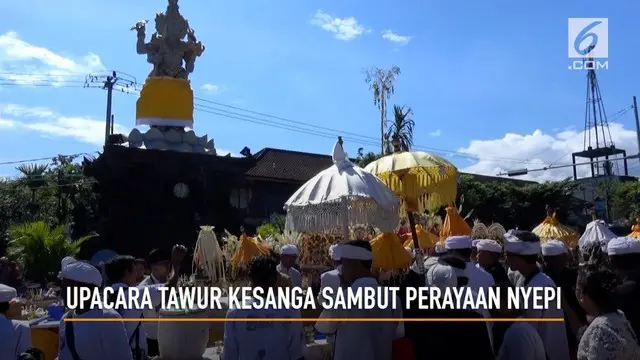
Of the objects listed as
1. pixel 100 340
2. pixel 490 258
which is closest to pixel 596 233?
pixel 490 258

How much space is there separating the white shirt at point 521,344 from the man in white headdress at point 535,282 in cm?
52

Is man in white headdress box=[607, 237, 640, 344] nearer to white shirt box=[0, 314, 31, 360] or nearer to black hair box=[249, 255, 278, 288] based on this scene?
black hair box=[249, 255, 278, 288]

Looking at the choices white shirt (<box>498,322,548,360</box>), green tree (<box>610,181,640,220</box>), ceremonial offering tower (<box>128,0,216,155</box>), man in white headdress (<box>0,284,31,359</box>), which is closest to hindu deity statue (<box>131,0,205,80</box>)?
ceremonial offering tower (<box>128,0,216,155</box>)

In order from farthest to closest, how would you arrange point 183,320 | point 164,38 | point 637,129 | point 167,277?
1. point 637,129
2. point 164,38
3. point 167,277
4. point 183,320

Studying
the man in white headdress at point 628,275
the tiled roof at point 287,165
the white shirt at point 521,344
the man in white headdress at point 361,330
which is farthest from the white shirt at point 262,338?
the tiled roof at point 287,165

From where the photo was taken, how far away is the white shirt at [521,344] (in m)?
3.90

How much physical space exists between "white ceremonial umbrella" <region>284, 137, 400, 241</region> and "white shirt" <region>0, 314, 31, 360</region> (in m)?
3.35

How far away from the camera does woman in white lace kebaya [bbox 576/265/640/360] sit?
136 inches

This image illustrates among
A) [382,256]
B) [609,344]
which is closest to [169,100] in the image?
[382,256]

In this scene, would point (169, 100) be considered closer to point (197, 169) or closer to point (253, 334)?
point (197, 169)

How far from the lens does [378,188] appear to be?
7.21 metres

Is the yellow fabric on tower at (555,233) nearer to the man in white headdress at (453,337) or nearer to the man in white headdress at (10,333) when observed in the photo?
the man in white headdress at (453,337)

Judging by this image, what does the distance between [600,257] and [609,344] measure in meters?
4.09

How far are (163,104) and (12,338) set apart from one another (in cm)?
1822
